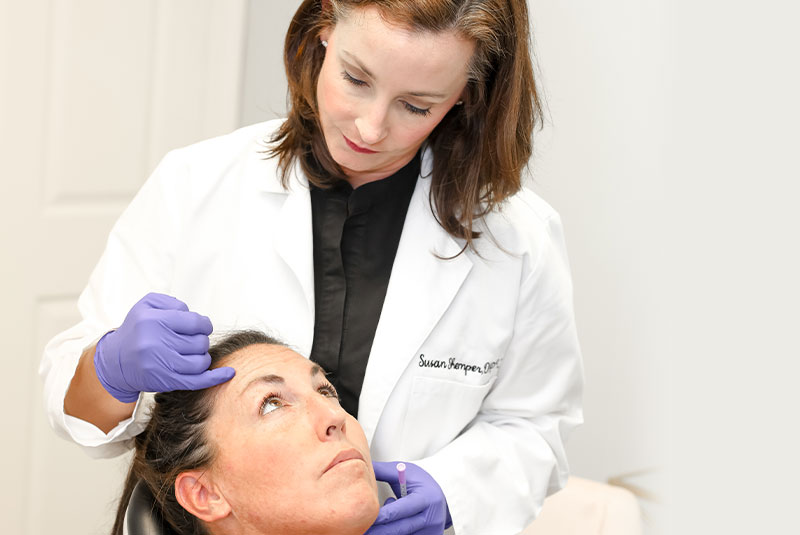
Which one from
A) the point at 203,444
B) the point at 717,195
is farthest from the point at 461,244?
the point at 717,195

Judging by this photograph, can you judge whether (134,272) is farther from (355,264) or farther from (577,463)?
(577,463)

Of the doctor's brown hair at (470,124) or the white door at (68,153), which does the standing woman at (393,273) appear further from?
the white door at (68,153)

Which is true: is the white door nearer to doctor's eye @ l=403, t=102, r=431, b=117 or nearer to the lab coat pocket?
the lab coat pocket

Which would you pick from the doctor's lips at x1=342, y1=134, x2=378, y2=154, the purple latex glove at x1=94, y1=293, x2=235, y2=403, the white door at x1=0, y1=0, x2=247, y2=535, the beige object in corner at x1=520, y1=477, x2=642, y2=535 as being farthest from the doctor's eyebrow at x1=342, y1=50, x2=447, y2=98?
the white door at x1=0, y1=0, x2=247, y2=535

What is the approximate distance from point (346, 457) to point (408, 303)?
30cm

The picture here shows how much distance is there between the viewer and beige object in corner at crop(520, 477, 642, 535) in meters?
1.77

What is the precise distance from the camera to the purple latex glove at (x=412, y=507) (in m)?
1.18

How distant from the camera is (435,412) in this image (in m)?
1.36

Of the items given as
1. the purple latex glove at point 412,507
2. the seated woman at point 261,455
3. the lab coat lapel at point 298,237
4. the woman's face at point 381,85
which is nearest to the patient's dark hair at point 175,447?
the seated woman at point 261,455

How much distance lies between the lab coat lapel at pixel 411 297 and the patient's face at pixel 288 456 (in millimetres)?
97

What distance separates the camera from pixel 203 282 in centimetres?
138

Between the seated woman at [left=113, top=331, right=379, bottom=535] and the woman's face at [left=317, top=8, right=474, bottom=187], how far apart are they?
1.15 feet

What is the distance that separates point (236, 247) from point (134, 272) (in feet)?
0.56

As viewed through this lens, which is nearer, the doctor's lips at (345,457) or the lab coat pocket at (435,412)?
the doctor's lips at (345,457)
